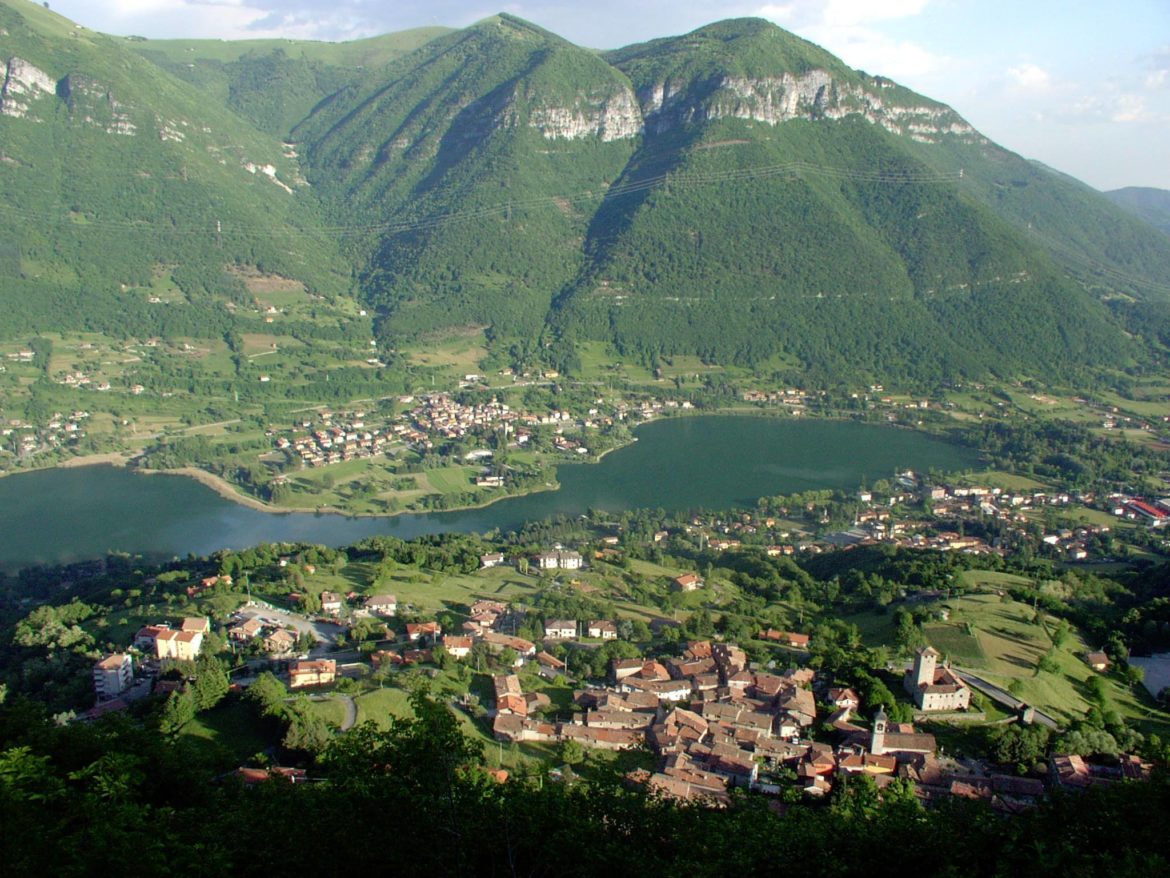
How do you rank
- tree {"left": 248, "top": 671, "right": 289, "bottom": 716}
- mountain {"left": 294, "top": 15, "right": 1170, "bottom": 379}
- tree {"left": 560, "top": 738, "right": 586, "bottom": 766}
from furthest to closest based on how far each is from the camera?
mountain {"left": 294, "top": 15, "right": 1170, "bottom": 379} < tree {"left": 248, "top": 671, "right": 289, "bottom": 716} < tree {"left": 560, "top": 738, "right": 586, "bottom": 766}

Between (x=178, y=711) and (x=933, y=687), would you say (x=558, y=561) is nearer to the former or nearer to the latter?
(x=933, y=687)

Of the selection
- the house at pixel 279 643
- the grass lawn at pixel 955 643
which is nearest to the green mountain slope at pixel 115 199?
the house at pixel 279 643

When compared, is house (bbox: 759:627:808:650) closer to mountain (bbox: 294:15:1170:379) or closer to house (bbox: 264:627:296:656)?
house (bbox: 264:627:296:656)

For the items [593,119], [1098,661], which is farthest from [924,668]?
[593,119]

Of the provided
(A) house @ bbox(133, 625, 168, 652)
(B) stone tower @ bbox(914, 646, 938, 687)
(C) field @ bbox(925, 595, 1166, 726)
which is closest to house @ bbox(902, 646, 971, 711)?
(B) stone tower @ bbox(914, 646, 938, 687)

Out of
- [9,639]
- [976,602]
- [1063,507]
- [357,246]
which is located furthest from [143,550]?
[357,246]

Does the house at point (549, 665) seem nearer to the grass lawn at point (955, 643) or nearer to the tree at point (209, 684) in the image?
the tree at point (209, 684)
